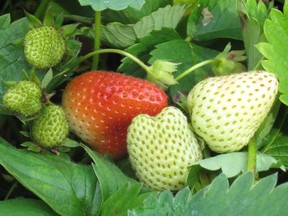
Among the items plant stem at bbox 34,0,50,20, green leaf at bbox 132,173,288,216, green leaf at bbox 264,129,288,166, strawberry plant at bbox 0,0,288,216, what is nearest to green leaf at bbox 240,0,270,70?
strawberry plant at bbox 0,0,288,216

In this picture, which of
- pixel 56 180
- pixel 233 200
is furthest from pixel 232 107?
pixel 56 180

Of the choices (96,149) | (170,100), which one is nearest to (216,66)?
(170,100)

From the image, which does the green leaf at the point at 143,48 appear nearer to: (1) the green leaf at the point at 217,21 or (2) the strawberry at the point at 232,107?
(1) the green leaf at the point at 217,21

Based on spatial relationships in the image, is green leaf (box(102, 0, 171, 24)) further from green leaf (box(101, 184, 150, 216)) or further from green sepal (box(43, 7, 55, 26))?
green leaf (box(101, 184, 150, 216))

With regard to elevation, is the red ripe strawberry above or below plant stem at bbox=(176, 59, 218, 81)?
below

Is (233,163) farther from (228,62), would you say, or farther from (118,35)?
(118,35)

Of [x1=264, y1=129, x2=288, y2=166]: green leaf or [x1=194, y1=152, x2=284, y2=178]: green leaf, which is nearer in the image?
[x1=194, y1=152, x2=284, y2=178]: green leaf

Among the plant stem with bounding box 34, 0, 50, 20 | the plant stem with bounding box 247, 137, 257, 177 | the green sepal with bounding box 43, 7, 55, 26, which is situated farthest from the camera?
the plant stem with bounding box 34, 0, 50, 20
